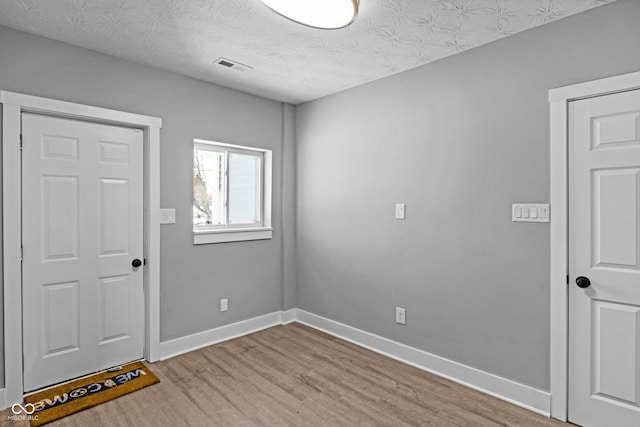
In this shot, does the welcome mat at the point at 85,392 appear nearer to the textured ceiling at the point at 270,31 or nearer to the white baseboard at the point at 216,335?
the white baseboard at the point at 216,335

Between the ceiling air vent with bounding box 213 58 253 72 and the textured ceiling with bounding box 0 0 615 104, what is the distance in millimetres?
65

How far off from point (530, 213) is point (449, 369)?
4.47 feet

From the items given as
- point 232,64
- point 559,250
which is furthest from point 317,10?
point 559,250

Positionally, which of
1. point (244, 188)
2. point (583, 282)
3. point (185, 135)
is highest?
point (185, 135)

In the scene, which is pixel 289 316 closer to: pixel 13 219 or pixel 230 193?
pixel 230 193

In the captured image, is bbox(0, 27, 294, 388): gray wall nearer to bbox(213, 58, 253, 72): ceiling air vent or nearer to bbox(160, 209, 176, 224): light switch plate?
bbox(160, 209, 176, 224): light switch plate

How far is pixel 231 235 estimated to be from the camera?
3.57m

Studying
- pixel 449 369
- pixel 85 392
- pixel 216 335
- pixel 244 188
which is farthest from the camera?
pixel 244 188

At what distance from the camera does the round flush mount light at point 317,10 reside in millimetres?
1831

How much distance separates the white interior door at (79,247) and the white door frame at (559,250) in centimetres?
311

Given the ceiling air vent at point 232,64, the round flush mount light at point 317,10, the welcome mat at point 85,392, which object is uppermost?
the ceiling air vent at point 232,64

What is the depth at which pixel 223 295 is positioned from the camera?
352 cm

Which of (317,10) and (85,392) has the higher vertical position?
(317,10)

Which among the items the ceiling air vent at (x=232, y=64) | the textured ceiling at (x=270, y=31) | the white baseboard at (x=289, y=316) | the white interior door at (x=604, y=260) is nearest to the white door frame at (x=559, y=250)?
the white interior door at (x=604, y=260)
